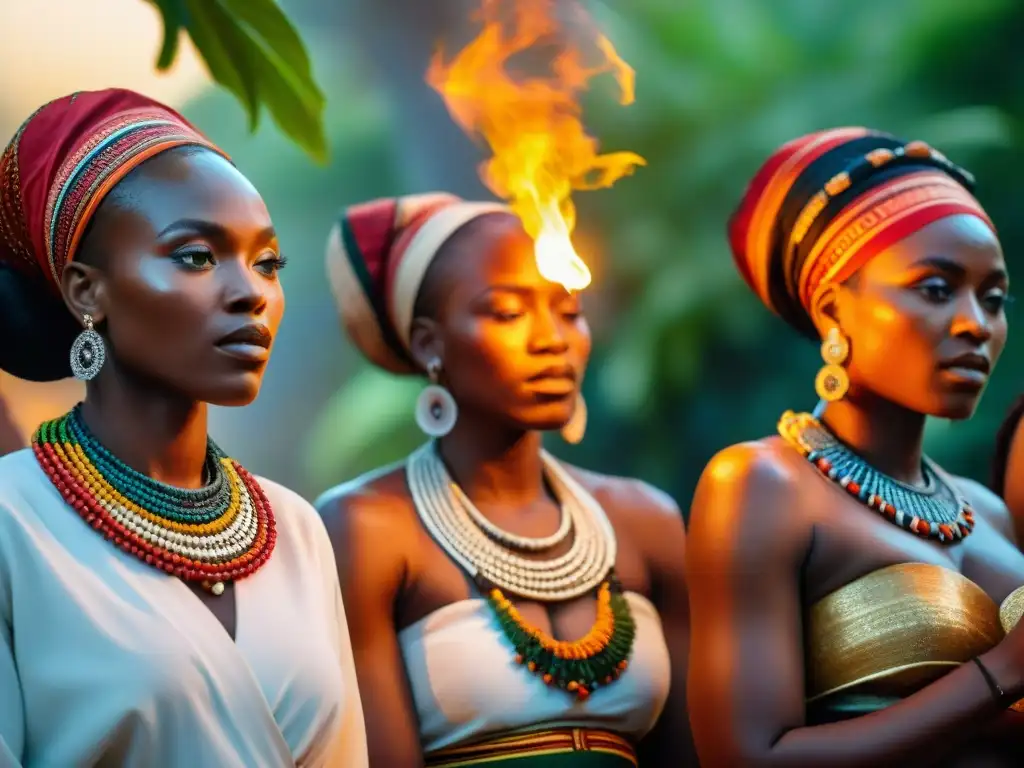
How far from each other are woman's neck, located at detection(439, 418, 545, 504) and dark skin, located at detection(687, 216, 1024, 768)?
0.43 m

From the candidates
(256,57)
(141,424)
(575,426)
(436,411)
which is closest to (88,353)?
(141,424)

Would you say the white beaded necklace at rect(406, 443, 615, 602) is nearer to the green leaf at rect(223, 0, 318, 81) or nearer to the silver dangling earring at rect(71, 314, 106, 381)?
the silver dangling earring at rect(71, 314, 106, 381)

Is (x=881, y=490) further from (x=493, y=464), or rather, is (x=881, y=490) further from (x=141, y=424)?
(x=141, y=424)

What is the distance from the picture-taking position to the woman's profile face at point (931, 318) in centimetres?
245

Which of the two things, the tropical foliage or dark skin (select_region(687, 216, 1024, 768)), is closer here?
dark skin (select_region(687, 216, 1024, 768))

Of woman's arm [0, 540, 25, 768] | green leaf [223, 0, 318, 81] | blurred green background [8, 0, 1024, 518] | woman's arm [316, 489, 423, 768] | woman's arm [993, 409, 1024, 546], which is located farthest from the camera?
blurred green background [8, 0, 1024, 518]

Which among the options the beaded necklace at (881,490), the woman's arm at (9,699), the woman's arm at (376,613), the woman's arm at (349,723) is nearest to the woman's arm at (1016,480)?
the beaded necklace at (881,490)

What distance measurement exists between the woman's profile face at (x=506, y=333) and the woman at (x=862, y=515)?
0.37 meters

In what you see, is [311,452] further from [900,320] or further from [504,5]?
[900,320]

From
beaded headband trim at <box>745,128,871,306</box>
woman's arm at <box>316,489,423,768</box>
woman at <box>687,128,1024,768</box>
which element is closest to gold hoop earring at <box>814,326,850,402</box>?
woman at <box>687,128,1024,768</box>

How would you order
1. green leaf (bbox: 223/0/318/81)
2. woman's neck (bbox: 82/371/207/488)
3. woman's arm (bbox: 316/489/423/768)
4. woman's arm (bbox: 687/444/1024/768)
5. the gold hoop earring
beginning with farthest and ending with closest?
green leaf (bbox: 223/0/318/81)
the gold hoop earring
woman's arm (bbox: 316/489/423/768)
woman's arm (bbox: 687/444/1024/768)
woman's neck (bbox: 82/371/207/488)

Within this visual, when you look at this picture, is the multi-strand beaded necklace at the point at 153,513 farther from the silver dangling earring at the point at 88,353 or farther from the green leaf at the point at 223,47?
the green leaf at the point at 223,47

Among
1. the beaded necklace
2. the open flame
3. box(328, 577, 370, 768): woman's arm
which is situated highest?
the open flame

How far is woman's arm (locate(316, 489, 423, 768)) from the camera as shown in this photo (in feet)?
7.97
